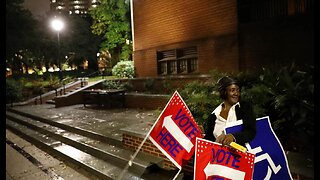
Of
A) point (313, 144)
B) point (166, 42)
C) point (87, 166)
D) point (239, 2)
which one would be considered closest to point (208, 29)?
point (239, 2)

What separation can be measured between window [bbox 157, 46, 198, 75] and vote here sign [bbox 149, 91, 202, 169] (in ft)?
30.4

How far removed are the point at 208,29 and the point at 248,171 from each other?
31.5ft

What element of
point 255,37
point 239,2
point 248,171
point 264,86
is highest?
point 239,2

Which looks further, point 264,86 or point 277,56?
point 277,56

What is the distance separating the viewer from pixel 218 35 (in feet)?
36.1

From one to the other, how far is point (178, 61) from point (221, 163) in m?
10.9

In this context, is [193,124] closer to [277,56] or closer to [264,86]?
[264,86]

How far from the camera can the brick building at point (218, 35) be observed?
901cm

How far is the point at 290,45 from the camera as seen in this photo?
9055 millimetres

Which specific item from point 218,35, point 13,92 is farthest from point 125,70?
point 13,92

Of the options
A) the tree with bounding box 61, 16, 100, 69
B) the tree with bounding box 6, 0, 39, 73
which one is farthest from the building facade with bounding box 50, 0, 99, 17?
the tree with bounding box 6, 0, 39, 73

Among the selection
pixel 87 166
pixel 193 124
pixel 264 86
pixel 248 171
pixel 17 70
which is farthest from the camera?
pixel 17 70

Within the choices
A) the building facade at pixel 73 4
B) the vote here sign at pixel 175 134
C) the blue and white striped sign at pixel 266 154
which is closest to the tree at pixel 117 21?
the vote here sign at pixel 175 134

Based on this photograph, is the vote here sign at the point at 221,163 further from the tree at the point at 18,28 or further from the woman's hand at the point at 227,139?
the tree at the point at 18,28
